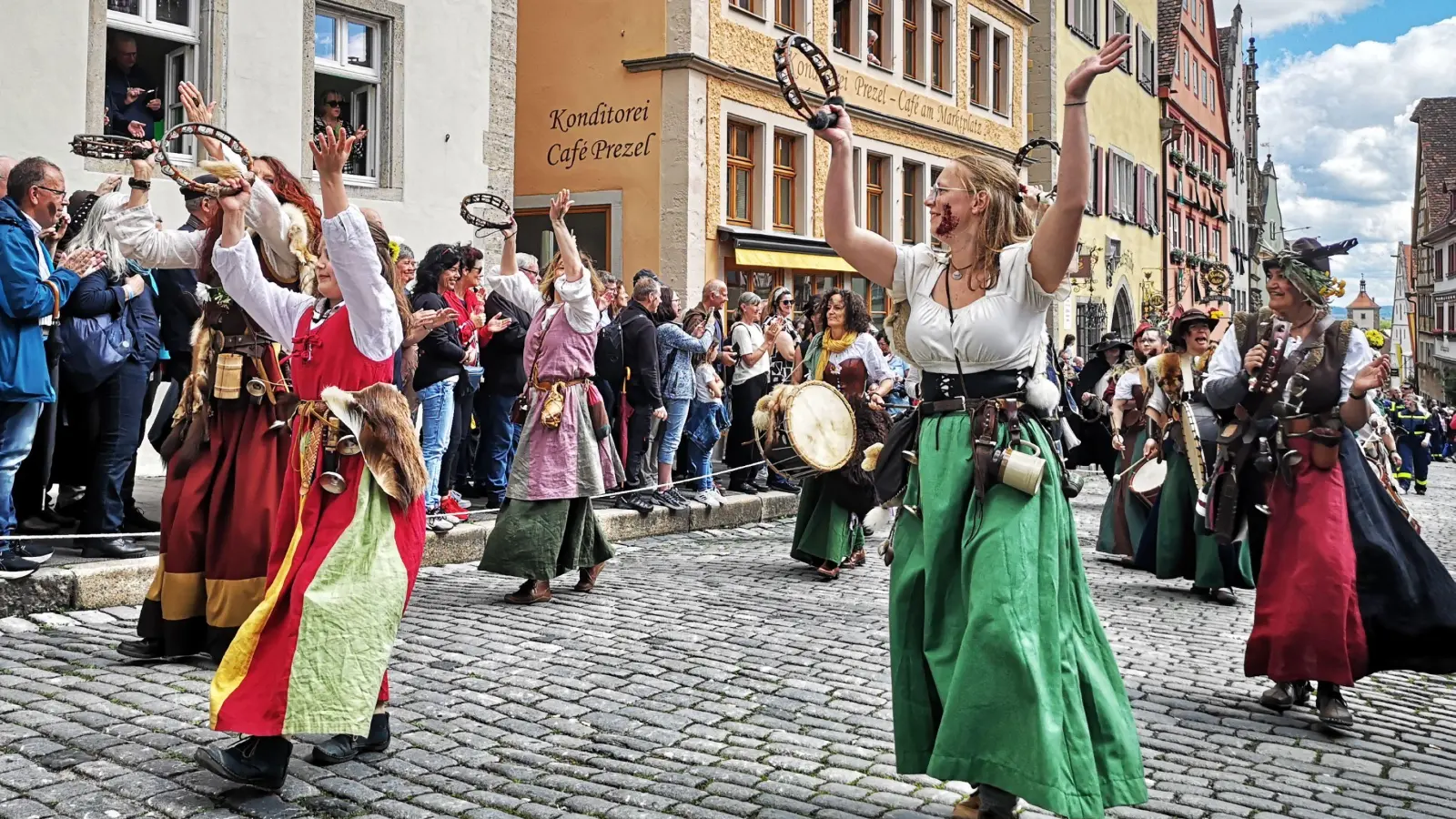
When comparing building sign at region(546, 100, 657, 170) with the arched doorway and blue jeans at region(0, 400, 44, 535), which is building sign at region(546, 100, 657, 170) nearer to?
blue jeans at region(0, 400, 44, 535)

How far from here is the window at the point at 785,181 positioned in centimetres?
2277

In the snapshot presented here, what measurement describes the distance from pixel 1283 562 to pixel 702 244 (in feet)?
50.1

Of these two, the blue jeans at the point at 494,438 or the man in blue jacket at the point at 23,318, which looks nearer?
the man in blue jacket at the point at 23,318

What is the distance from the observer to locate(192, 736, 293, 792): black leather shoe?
4.18 meters

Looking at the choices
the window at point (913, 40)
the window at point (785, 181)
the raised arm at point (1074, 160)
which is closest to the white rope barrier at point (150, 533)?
the raised arm at point (1074, 160)

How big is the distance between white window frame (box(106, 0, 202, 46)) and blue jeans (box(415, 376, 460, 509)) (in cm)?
515

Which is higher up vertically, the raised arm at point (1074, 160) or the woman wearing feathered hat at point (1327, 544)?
the raised arm at point (1074, 160)

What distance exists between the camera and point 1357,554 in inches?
230

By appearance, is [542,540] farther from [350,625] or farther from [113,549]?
[350,625]

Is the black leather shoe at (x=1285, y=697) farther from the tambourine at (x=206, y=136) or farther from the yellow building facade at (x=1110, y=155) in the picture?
the yellow building facade at (x=1110, y=155)

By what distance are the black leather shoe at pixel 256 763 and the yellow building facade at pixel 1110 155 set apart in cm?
2936

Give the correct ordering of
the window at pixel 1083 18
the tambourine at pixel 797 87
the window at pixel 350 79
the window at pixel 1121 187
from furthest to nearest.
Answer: the window at pixel 1121 187 → the window at pixel 1083 18 → the window at pixel 350 79 → the tambourine at pixel 797 87

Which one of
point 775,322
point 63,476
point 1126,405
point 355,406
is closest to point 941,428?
point 355,406

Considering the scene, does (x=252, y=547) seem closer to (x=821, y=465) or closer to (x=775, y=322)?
(x=821, y=465)
